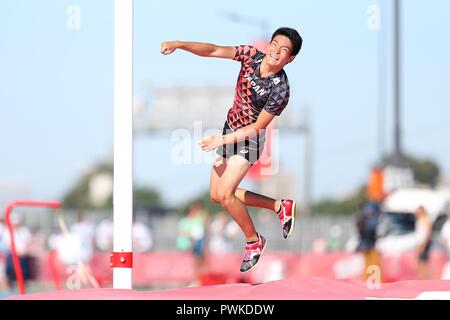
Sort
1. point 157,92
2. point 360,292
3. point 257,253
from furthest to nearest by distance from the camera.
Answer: point 157,92, point 257,253, point 360,292

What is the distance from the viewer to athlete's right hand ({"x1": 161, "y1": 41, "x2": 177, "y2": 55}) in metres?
8.29

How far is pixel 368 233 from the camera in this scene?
1628cm

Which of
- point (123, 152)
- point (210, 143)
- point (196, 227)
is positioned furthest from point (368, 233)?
point (210, 143)

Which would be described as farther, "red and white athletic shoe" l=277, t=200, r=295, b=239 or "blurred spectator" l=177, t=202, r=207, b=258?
"blurred spectator" l=177, t=202, r=207, b=258

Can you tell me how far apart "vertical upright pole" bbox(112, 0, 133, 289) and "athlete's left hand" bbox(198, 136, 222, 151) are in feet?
2.07

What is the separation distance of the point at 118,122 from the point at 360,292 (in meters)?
2.22

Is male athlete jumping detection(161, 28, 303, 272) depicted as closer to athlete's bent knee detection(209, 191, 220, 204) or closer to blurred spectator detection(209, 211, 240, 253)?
athlete's bent knee detection(209, 191, 220, 204)

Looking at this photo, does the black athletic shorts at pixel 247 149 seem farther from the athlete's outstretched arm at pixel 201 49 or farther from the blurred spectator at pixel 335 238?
the blurred spectator at pixel 335 238

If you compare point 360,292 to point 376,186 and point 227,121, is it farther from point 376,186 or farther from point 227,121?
point 376,186

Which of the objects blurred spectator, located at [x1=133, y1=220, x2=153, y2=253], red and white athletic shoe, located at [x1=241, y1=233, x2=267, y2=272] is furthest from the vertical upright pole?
blurred spectator, located at [x1=133, y1=220, x2=153, y2=253]
